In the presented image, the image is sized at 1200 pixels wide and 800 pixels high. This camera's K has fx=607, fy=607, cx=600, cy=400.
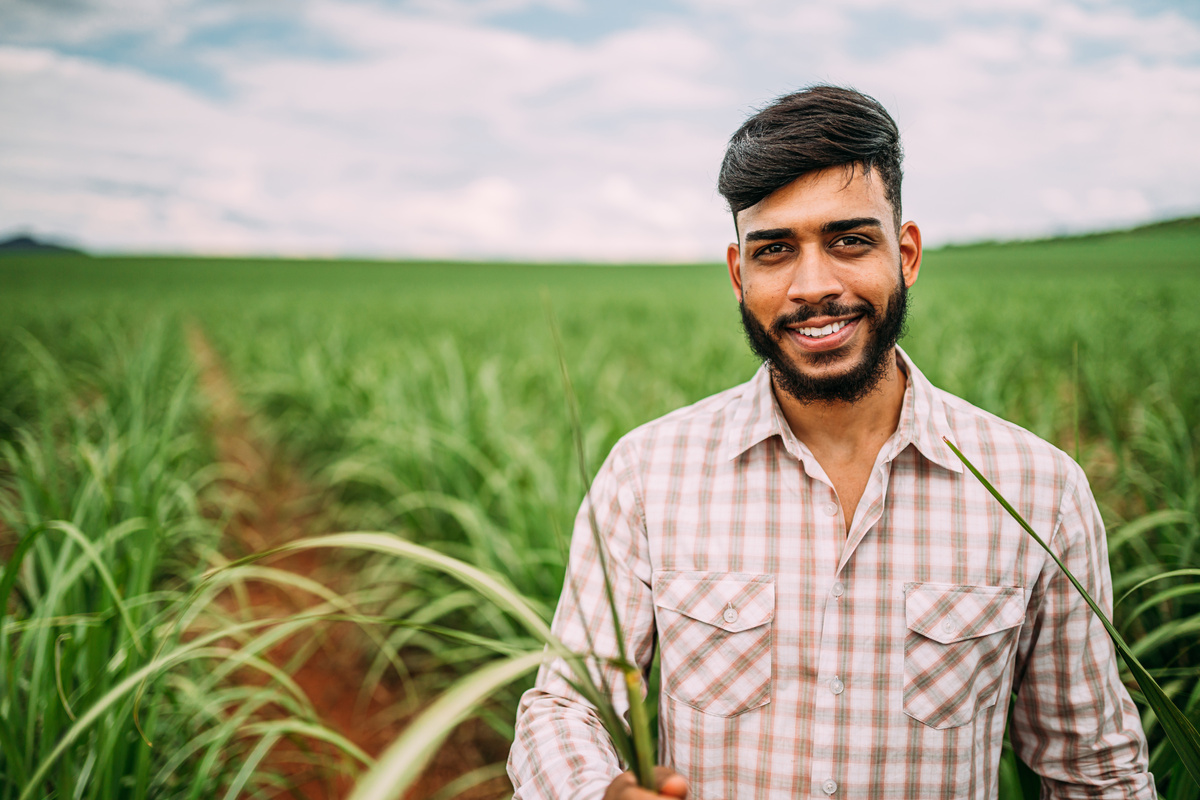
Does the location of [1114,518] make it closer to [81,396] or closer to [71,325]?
[81,396]

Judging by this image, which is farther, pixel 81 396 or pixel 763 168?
pixel 81 396

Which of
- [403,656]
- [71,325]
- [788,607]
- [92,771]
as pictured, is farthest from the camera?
[71,325]

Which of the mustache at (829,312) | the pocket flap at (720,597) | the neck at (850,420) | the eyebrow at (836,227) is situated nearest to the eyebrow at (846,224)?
the eyebrow at (836,227)

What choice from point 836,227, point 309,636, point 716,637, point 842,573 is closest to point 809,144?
point 836,227

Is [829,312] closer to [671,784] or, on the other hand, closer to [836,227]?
[836,227]

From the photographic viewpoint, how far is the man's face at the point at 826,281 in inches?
35.7

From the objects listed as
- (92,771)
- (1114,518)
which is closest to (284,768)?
(92,771)

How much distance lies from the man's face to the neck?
30 millimetres

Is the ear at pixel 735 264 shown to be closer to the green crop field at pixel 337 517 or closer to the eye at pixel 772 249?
the eye at pixel 772 249

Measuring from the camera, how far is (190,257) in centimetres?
4684

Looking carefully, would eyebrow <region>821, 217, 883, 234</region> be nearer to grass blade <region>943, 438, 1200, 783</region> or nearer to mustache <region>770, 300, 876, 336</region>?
mustache <region>770, 300, 876, 336</region>

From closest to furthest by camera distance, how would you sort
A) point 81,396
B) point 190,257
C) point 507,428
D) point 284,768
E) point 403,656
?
1. point 284,768
2. point 403,656
3. point 507,428
4. point 81,396
5. point 190,257

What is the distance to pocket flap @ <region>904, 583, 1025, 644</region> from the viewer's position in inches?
34.4

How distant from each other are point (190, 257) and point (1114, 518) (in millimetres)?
57014
